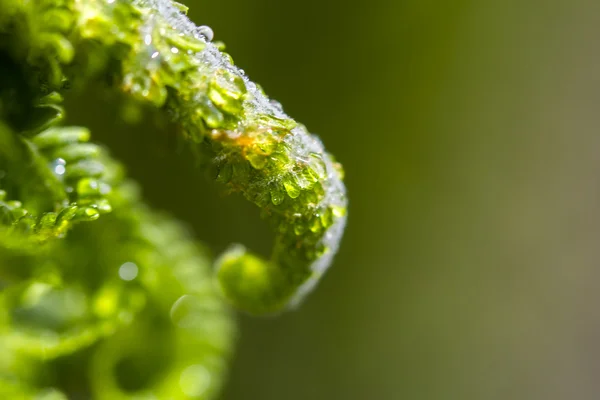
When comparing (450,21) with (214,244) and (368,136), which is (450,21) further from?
(214,244)

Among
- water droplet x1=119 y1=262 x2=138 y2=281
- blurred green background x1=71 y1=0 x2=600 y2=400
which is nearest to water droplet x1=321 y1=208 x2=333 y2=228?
water droplet x1=119 y1=262 x2=138 y2=281

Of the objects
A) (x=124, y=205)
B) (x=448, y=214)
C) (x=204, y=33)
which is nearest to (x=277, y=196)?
(x=204, y=33)

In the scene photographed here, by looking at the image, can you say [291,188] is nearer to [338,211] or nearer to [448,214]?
[338,211]

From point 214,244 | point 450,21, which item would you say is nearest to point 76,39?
point 214,244

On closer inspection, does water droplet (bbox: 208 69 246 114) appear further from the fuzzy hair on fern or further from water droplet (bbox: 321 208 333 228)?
water droplet (bbox: 321 208 333 228)

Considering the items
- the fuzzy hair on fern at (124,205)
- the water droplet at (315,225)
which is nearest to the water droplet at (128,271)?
the fuzzy hair on fern at (124,205)

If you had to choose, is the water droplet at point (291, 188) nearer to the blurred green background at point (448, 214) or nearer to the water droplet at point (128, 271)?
the water droplet at point (128, 271)
